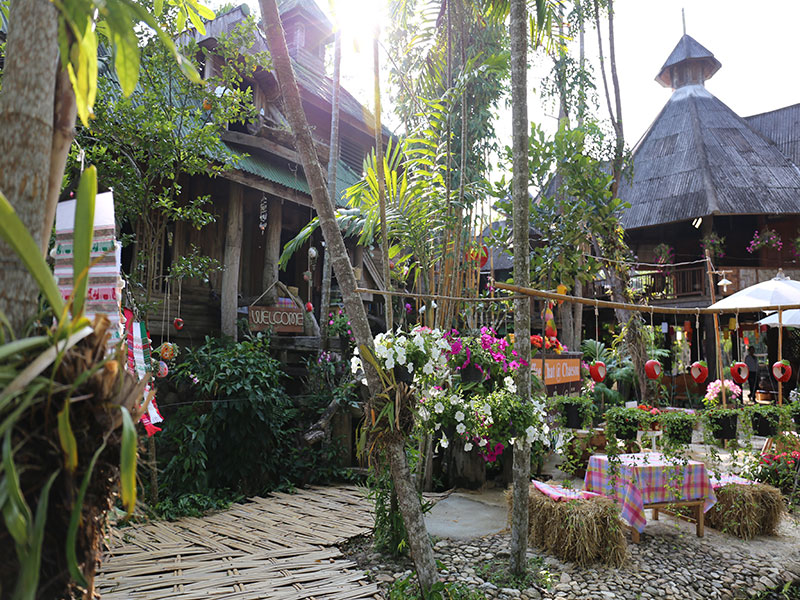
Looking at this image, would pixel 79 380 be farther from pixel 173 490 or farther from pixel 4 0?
pixel 173 490

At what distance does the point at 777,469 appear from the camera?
5.60 metres

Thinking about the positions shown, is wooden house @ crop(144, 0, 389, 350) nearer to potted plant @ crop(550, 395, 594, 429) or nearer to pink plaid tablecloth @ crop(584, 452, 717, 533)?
potted plant @ crop(550, 395, 594, 429)

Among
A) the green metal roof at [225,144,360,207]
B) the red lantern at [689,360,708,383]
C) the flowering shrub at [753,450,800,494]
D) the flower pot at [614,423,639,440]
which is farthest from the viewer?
the green metal roof at [225,144,360,207]

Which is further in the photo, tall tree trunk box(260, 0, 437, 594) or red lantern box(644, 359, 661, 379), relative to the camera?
red lantern box(644, 359, 661, 379)

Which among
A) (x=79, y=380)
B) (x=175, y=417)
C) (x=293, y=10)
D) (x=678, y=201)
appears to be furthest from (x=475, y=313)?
(x=678, y=201)

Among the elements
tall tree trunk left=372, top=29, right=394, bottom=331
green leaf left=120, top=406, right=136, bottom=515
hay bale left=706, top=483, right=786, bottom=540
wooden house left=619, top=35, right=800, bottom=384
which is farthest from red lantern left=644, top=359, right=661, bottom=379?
wooden house left=619, top=35, right=800, bottom=384

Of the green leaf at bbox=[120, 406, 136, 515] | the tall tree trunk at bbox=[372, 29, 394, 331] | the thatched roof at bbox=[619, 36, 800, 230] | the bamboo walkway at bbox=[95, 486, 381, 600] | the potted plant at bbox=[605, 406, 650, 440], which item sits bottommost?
the bamboo walkway at bbox=[95, 486, 381, 600]

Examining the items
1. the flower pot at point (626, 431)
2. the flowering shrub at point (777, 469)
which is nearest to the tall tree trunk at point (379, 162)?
the flower pot at point (626, 431)

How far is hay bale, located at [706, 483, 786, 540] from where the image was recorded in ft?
15.9

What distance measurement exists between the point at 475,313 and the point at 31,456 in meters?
5.78

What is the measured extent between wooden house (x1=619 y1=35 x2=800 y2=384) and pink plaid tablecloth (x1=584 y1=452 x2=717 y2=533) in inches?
327

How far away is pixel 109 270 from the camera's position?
228 cm

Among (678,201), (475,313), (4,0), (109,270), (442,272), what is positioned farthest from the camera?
(678,201)

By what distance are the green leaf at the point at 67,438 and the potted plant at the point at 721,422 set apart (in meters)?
4.39
